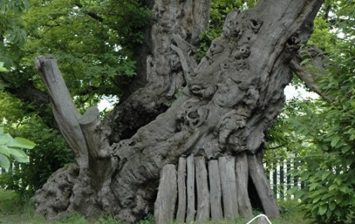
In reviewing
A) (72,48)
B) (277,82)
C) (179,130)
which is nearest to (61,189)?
(179,130)

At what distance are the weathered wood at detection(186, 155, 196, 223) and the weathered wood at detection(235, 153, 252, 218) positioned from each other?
2.42 feet

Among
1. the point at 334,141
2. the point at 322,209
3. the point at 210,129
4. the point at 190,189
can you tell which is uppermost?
the point at 210,129

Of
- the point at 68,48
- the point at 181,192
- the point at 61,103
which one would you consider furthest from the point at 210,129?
the point at 68,48

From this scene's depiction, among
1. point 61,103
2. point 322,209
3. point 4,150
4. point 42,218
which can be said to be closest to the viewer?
point 4,150

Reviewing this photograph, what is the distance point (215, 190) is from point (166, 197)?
810mm

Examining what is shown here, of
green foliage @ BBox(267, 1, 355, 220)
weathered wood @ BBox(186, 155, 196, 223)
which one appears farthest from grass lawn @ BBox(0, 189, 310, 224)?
green foliage @ BBox(267, 1, 355, 220)

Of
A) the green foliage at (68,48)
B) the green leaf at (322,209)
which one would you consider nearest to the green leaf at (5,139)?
the green leaf at (322,209)

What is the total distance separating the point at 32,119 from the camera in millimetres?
13555

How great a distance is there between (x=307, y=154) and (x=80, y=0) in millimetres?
7427

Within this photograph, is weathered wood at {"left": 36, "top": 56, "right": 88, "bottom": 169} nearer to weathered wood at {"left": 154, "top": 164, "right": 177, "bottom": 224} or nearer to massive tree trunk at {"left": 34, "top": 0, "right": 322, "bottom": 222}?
massive tree trunk at {"left": 34, "top": 0, "right": 322, "bottom": 222}

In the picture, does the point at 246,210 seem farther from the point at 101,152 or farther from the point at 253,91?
the point at 101,152

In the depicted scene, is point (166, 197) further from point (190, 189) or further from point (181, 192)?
point (190, 189)

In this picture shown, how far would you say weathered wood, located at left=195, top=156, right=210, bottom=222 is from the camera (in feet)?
28.5

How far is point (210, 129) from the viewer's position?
9.26 metres
